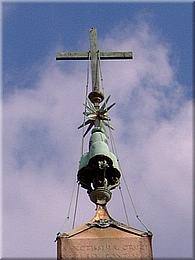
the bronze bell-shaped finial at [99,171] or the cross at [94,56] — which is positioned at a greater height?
the cross at [94,56]

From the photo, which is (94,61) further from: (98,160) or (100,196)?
(100,196)

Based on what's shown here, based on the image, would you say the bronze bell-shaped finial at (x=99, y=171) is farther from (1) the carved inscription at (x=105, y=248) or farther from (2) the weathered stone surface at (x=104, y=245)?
(1) the carved inscription at (x=105, y=248)

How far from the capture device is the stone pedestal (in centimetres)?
1189

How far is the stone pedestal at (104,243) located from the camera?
11891 millimetres

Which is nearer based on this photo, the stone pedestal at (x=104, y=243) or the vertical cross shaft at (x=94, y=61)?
the stone pedestal at (x=104, y=243)

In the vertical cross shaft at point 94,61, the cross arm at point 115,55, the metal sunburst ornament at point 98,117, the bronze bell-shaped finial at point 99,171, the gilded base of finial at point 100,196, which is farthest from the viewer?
the cross arm at point 115,55

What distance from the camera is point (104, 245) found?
12031 millimetres

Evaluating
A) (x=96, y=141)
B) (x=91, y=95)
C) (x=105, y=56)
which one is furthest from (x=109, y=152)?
(x=105, y=56)

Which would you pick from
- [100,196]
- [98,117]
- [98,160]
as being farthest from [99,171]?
[98,117]

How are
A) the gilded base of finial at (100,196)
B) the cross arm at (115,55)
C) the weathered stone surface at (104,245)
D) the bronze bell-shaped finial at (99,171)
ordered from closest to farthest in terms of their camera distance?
the weathered stone surface at (104,245) → the gilded base of finial at (100,196) → the bronze bell-shaped finial at (99,171) → the cross arm at (115,55)

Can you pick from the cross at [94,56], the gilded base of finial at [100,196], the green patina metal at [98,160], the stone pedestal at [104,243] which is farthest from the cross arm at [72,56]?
the stone pedestal at [104,243]

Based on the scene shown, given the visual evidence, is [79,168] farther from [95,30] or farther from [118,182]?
[95,30]

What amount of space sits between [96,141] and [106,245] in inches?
93.0

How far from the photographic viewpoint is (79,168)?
534 inches
